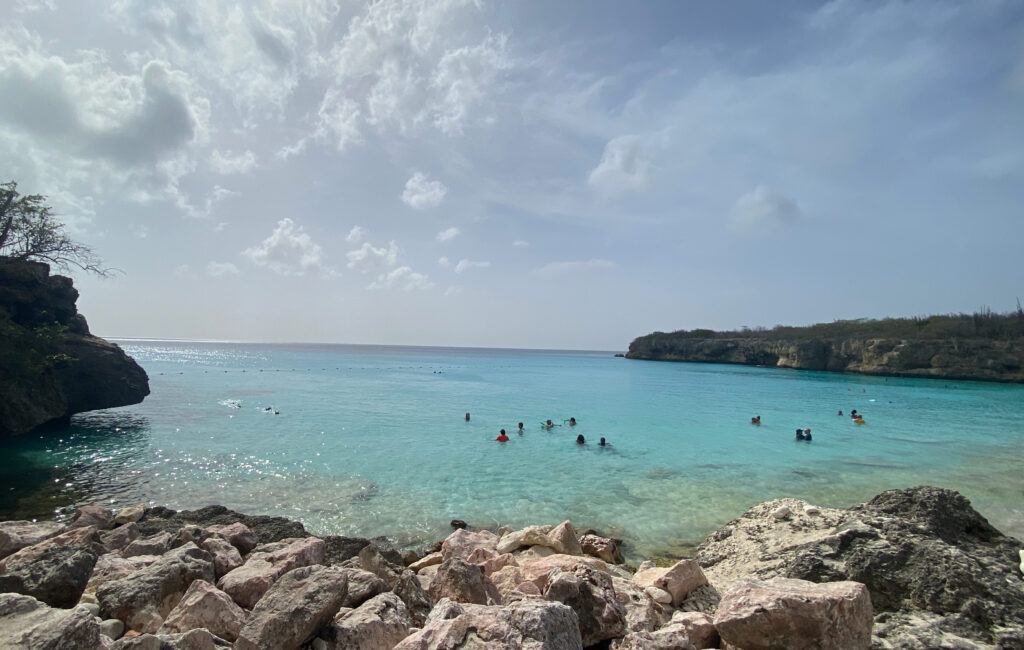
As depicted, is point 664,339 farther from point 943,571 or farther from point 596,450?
point 943,571

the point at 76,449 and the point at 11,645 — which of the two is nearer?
the point at 11,645

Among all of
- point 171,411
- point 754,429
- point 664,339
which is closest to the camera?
point 754,429

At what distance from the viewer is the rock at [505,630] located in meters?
3.21

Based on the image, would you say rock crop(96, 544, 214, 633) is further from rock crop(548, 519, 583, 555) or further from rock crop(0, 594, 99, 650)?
rock crop(548, 519, 583, 555)

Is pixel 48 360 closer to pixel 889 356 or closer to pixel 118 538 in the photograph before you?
pixel 118 538

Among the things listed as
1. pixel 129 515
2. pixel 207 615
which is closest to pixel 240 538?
pixel 207 615

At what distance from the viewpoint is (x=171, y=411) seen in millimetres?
31219

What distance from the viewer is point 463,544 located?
8.52 meters

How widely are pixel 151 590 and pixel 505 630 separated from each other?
16.9 feet

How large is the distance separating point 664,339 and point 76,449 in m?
136

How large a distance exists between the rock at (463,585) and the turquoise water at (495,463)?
6368 millimetres

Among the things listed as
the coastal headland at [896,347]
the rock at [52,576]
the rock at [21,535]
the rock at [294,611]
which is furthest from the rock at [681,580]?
the coastal headland at [896,347]

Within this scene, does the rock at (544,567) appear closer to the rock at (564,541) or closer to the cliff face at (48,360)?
the rock at (564,541)

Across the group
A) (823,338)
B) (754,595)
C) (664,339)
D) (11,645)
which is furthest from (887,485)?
(664,339)
